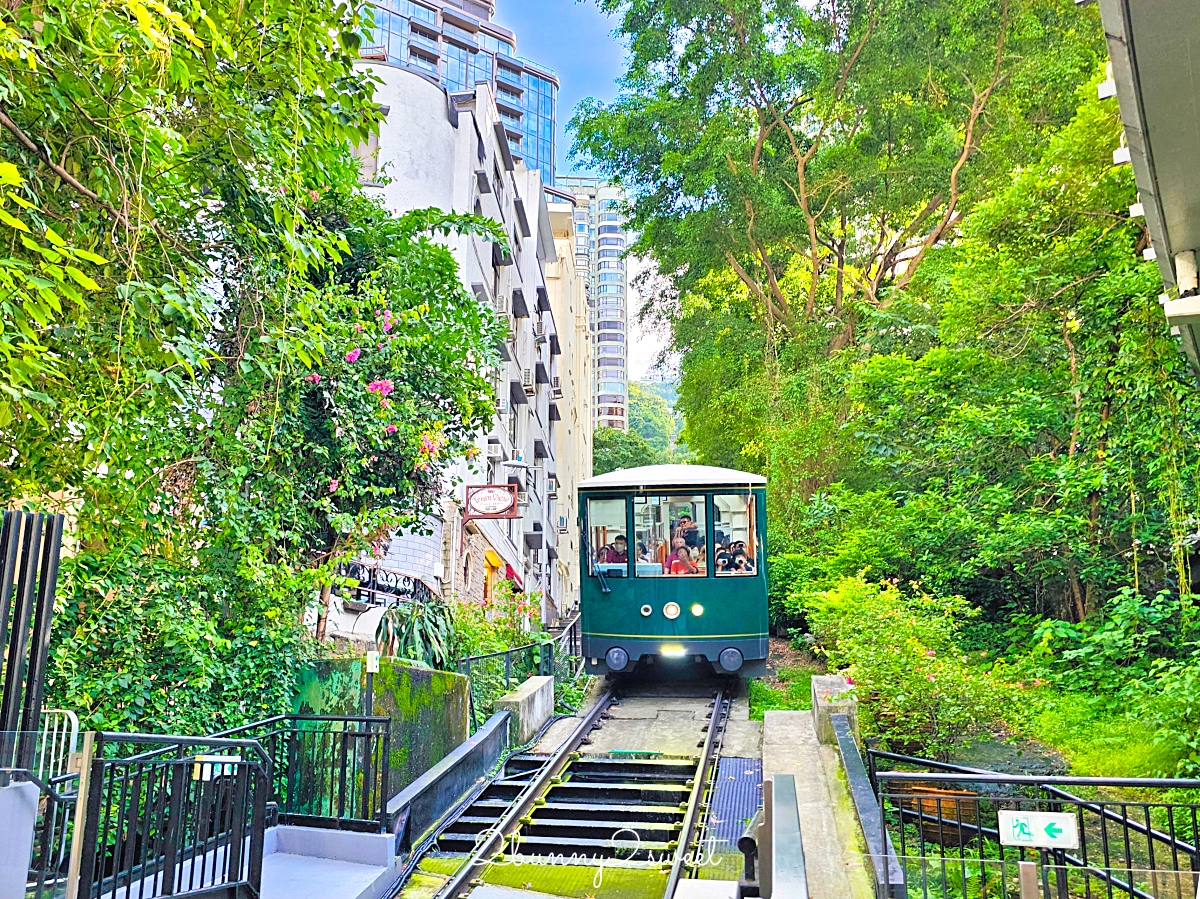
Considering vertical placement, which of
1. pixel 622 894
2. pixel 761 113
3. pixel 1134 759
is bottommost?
pixel 622 894

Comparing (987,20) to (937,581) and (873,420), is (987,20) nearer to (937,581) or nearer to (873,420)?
(873,420)

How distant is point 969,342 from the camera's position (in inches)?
578

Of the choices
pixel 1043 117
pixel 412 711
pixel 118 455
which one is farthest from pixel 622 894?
pixel 1043 117

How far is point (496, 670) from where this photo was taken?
12359 millimetres

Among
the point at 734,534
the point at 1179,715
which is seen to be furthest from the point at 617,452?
the point at 1179,715

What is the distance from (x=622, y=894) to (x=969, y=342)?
10.9 meters

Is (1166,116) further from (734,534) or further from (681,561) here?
(681,561)

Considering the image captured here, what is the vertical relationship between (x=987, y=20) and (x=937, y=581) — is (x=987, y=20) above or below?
above

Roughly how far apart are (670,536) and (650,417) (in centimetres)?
12031

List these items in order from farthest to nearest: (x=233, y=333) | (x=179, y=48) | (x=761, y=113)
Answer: (x=761, y=113) → (x=233, y=333) → (x=179, y=48)

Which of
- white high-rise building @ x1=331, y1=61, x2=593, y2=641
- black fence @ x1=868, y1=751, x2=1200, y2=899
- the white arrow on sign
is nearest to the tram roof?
white high-rise building @ x1=331, y1=61, x2=593, y2=641

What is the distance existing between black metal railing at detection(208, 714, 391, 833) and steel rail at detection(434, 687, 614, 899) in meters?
0.75

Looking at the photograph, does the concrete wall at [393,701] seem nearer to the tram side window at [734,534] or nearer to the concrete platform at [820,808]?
the concrete platform at [820,808]

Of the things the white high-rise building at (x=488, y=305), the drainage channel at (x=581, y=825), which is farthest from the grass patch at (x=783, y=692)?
the white high-rise building at (x=488, y=305)
